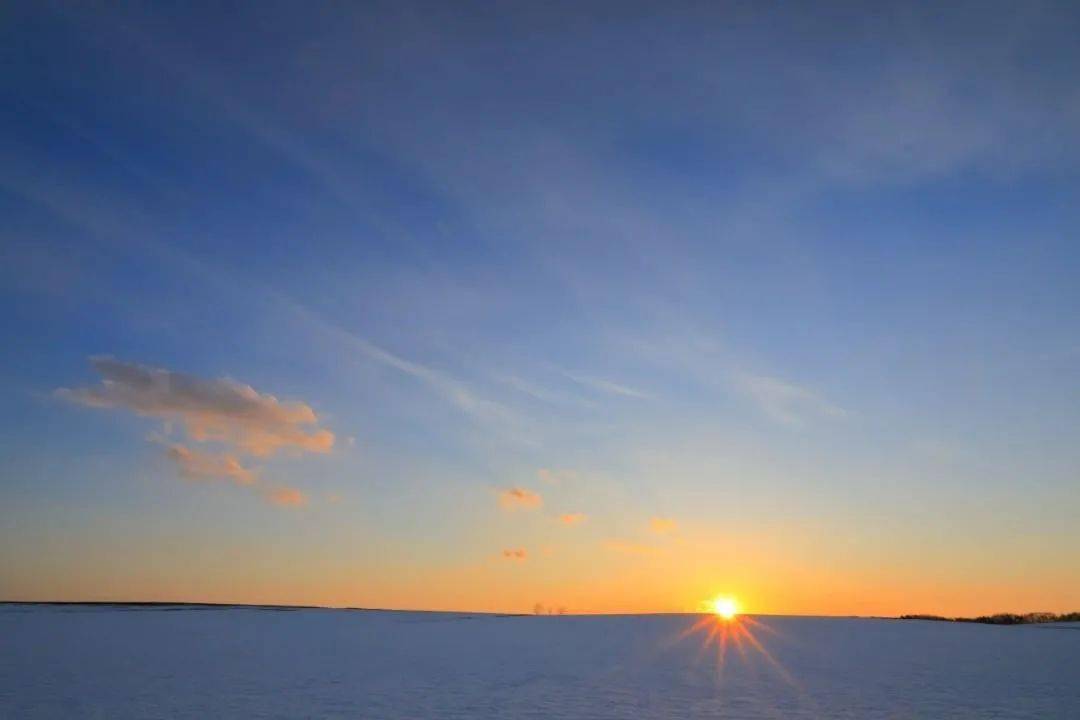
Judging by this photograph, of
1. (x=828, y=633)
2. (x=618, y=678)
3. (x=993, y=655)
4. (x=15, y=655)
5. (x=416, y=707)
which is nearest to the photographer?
(x=416, y=707)

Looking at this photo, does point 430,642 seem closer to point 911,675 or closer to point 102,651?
point 102,651

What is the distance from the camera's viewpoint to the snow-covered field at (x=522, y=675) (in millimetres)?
22422

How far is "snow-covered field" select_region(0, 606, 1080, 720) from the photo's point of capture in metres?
22.4

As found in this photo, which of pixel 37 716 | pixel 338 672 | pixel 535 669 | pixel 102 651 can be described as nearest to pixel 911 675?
pixel 535 669

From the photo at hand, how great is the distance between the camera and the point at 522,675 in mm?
30219

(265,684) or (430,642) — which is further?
(430,642)

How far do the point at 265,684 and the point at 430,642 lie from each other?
18.6 meters

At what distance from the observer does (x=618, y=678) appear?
29859mm

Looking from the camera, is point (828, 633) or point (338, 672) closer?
point (338, 672)

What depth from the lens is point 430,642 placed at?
147 feet

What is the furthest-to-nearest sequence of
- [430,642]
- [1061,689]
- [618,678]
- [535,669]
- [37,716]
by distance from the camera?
[430,642] → [535,669] → [618,678] → [1061,689] → [37,716]

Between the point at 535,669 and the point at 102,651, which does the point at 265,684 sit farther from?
the point at 102,651

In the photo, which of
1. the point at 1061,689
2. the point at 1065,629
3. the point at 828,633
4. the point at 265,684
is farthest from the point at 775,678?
the point at 1065,629

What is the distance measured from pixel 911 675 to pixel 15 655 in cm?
3630
